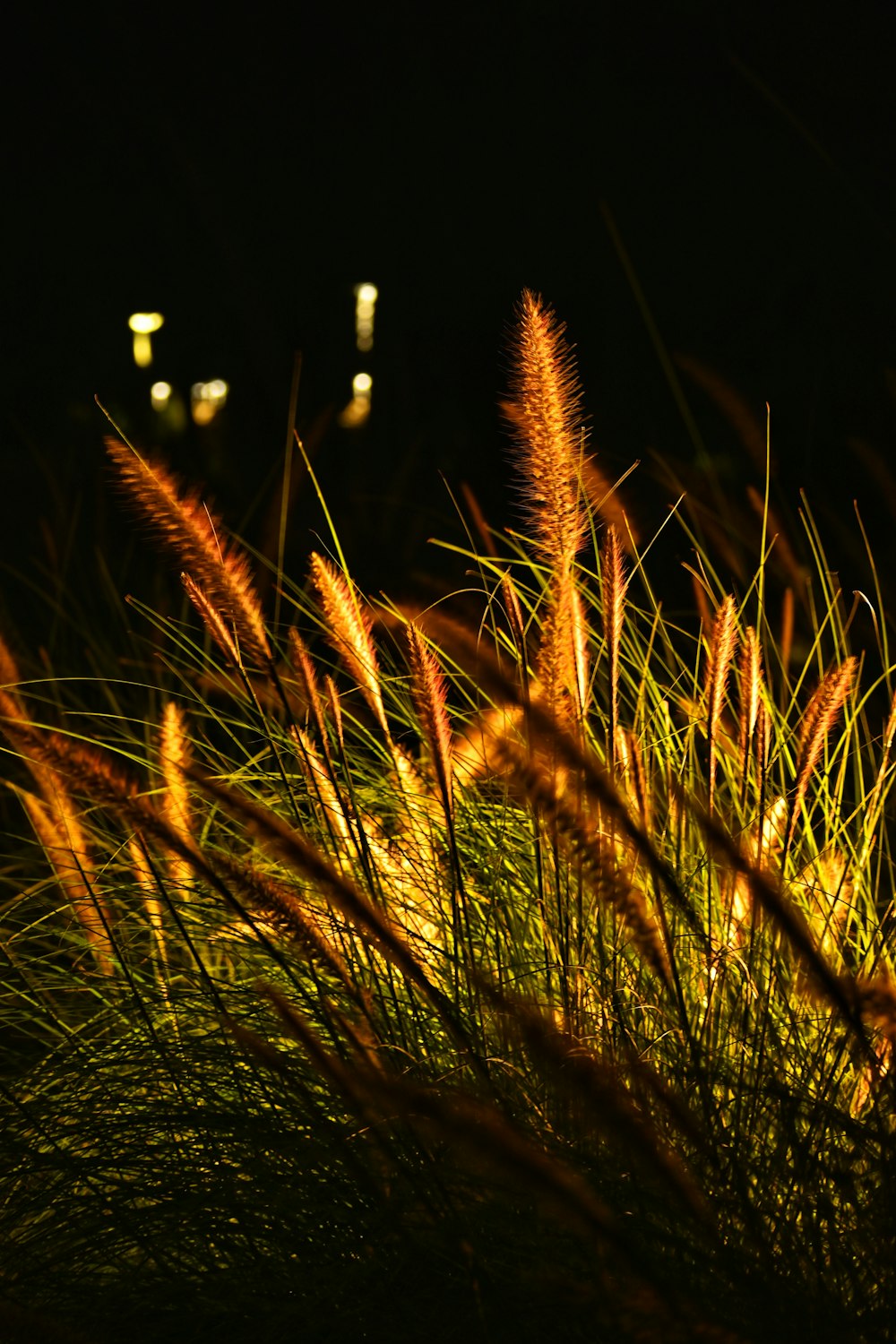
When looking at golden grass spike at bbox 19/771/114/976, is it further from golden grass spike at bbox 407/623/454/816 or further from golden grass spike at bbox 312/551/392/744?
golden grass spike at bbox 407/623/454/816

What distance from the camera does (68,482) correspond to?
5.46 metres

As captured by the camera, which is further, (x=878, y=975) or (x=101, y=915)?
(x=878, y=975)

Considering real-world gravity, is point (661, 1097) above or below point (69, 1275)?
above

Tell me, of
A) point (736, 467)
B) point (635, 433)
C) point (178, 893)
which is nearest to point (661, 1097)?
point (178, 893)

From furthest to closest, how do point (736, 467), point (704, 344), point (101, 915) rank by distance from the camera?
point (704, 344), point (736, 467), point (101, 915)

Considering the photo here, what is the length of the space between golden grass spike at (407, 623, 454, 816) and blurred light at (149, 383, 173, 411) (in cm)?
529

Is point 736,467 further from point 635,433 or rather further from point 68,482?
point 68,482

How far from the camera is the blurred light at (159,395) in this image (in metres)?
6.51

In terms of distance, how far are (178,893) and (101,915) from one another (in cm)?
61

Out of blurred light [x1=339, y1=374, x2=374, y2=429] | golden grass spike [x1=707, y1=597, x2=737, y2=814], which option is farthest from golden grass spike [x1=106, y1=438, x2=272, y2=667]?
blurred light [x1=339, y1=374, x2=374, y2=429]

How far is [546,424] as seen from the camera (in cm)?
168

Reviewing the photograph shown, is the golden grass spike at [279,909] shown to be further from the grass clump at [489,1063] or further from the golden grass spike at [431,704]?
the golden grass spike at [431,704]

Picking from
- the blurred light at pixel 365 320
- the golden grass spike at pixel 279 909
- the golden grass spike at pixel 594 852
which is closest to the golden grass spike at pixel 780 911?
the golden grass spike at pixel 594 852

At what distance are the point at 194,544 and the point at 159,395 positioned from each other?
5.33 m
